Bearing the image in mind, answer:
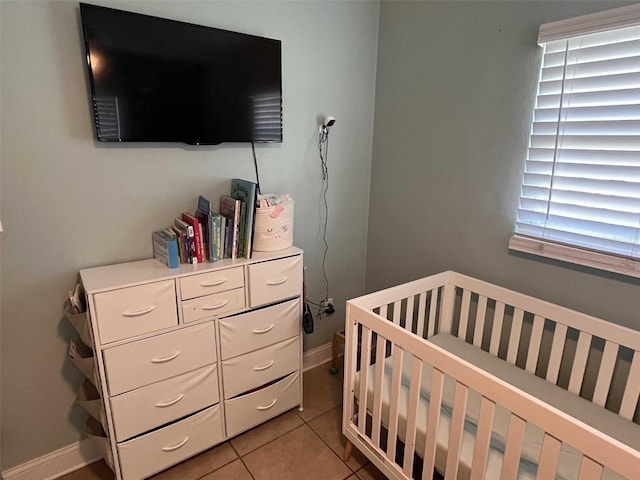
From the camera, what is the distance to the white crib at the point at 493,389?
107 cm

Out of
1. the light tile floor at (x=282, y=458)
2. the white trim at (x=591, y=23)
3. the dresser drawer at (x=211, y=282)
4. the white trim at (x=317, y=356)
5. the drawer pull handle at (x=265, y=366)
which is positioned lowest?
the light tile floor at (x=282, y=458)

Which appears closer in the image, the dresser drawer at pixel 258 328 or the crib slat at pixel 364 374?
the crib slat at pixel 364 374

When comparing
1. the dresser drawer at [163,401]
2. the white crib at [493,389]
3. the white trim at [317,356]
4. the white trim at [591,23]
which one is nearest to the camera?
the white crib at [493,389]

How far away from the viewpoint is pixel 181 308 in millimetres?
1593

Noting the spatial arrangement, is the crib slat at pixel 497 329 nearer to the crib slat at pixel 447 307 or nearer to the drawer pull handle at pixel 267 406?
the crib slat at pixel 447 307

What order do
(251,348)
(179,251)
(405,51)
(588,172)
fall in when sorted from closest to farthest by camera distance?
(588,172)
(179,251)
(251,348)
(405,51)

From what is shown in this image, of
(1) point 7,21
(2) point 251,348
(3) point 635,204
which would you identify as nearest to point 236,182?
(2) point 251,348

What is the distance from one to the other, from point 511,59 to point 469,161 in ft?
1.60

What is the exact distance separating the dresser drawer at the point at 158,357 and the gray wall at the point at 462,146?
132 cm

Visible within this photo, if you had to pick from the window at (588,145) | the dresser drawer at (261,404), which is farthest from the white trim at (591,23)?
the dresser drawer at (261,404)

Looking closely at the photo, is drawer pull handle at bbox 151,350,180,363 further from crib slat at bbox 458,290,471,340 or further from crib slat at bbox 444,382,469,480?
crib slat at bbox 458,290,471,340

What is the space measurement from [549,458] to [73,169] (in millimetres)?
1935

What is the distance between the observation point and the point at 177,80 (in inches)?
64.8

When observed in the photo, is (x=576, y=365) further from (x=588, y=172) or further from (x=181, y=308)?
(x=181, y=308)
